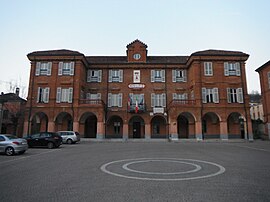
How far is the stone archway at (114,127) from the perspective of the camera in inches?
1196

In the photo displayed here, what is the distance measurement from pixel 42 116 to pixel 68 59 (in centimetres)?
967

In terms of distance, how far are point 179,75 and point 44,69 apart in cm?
2026

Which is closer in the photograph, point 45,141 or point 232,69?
point 45,141

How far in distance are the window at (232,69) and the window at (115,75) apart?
A: 15.5 meters

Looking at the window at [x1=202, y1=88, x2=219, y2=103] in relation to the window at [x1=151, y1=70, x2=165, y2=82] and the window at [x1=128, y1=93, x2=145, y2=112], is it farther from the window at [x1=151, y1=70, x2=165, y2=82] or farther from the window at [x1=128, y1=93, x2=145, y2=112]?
the window at [x1=128, y1=93, x2=145, y2=112]

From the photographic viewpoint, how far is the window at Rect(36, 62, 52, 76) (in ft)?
94.0

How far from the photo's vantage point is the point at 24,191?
517 centimetres

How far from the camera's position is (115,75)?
3131cm

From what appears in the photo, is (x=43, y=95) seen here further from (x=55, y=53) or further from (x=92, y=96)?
(x=92, y=96)

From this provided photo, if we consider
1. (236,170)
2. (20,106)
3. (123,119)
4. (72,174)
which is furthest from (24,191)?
(20,106)

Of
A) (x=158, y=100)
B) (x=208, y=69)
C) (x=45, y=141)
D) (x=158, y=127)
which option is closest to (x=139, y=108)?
(x=158, y=100)

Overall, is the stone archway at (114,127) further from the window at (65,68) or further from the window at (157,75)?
the window at (65,68)

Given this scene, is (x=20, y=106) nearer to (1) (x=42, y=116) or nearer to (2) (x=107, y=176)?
(1) (x=42, y=116)

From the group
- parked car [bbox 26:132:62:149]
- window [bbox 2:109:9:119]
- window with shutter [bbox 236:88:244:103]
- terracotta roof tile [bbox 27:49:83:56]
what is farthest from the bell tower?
window [bbox 2:109:9:119]
